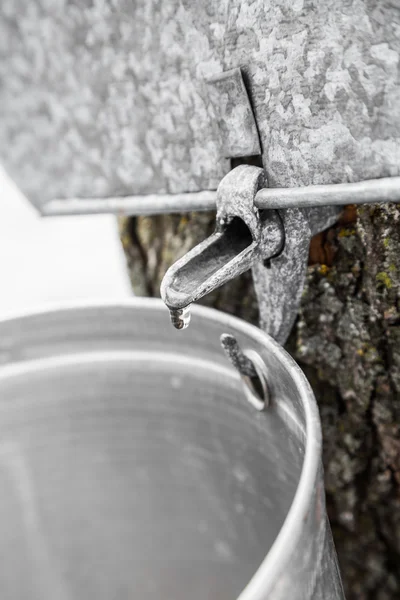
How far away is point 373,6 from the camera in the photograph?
0.40 m

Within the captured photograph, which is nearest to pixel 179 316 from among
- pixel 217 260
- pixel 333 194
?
pixel 217 260

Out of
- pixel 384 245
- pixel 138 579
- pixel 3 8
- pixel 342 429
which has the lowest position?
pixel 138 579

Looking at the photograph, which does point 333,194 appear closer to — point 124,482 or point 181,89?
point 181,89

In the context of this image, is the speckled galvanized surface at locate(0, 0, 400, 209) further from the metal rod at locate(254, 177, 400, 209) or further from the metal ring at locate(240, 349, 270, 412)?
the metal ring at locate(240, 349, 270, 412)

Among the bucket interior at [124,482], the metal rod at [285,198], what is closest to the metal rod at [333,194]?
the metal rod at [285,198]

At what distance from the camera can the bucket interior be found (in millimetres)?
729

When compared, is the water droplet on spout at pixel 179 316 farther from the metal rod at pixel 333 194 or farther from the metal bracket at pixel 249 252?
the metal rod at pixel 333 194

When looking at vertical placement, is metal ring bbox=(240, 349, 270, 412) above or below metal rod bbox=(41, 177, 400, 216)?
below

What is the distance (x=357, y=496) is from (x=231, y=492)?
0.20 m

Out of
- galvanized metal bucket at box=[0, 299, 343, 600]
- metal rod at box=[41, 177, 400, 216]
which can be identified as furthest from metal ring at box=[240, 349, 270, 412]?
metal rod at box=[41, 177, 400, 216]

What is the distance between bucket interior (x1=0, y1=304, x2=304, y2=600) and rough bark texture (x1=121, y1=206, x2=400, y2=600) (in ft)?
0.52

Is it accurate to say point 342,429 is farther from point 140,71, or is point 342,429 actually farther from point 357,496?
point 140,71

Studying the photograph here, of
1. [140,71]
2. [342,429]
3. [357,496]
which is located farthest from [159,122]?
[357,496]

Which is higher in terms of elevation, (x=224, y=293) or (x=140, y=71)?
(x=140, y=71)
